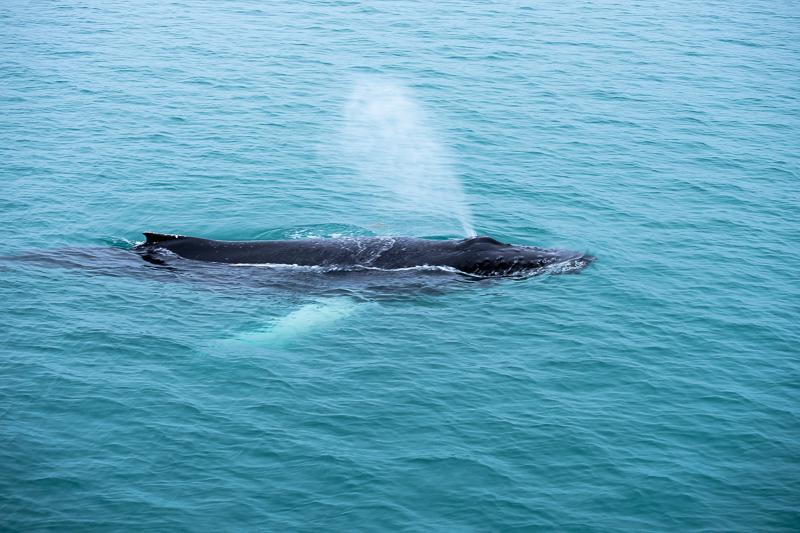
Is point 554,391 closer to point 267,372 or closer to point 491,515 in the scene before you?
point 491,515

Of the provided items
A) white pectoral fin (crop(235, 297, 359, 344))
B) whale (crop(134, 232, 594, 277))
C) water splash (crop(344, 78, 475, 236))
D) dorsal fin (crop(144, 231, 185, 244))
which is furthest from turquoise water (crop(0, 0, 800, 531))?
dorsal fin (crop(144, 231, 185, 244))

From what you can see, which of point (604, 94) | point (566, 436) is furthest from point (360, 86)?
point (566, 436)

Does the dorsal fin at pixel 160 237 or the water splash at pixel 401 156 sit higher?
the water splash at pixel 401 156

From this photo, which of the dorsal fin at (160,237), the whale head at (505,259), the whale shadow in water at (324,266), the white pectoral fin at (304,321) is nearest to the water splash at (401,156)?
the whale head at (505,259)

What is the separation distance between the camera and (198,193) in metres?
38.5

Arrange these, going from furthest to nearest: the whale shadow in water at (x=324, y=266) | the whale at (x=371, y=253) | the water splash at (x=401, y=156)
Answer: the water splash at (x=401, y=156)
the whale at (x=371, y=253)
the whale shadow in water at (x=324, y=266)

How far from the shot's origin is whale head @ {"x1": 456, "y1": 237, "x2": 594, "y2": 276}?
31.0 m

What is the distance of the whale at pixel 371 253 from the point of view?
31.0 metres

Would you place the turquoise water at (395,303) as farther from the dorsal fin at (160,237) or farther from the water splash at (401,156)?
the dorsal fin at (160,237)

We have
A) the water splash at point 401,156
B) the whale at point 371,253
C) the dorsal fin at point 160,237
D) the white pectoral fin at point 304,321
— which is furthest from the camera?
the water splash at point 401,156

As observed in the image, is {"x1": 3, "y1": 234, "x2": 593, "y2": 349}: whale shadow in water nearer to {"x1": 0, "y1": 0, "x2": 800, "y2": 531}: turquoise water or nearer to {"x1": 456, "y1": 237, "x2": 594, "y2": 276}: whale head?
{"x1": 456, "y1": 237, "x2": 594, "y2": 276}: whale head

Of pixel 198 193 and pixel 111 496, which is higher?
pixel 198 193

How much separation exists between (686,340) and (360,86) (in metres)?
29.9

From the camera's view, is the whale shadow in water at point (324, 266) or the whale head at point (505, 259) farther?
the whale head at point (505, 259)
